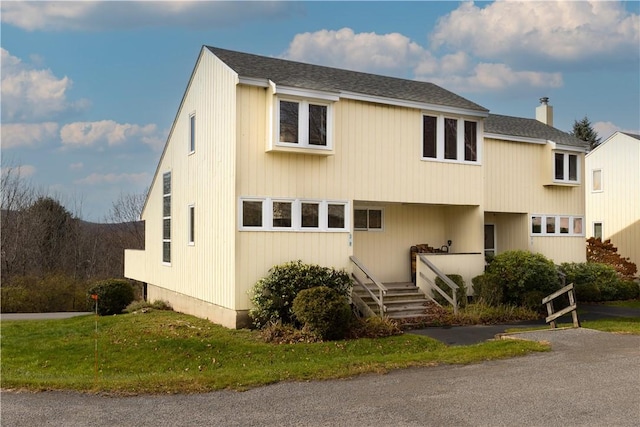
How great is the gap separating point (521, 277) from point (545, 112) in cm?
1207

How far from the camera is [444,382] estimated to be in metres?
8.84

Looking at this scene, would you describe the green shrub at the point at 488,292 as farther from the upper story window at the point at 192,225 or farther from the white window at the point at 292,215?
the upper story window at the point at 192,225

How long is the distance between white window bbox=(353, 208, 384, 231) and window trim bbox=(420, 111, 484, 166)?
7.96 ft

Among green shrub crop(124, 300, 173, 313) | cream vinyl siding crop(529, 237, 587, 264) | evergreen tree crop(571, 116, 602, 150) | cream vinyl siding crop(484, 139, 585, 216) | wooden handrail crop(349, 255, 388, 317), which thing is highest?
evergreen tree crop(571, 116, 602, 150)

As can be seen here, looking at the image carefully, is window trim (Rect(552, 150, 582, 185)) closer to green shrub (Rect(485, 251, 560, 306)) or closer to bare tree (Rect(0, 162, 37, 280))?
green shrub (Rect(485, 251, 560, 306))

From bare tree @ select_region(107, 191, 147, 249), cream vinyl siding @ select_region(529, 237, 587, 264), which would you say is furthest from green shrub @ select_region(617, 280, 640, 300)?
bare tree @ select_region(107, 191, 147, 249)

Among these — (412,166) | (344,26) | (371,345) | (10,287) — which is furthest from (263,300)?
(10,287)

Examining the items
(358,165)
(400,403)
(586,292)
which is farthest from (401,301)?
(400,403)

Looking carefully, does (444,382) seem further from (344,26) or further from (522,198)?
(522,198)

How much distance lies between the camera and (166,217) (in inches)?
852

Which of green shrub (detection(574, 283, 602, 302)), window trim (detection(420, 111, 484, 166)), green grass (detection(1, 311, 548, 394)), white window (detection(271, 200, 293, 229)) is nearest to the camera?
green grass (detection(1, 311, 548, 394))

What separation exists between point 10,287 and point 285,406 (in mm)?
26295

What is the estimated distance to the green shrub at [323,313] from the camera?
13.3 meters

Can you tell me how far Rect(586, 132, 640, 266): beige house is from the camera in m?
30.0
